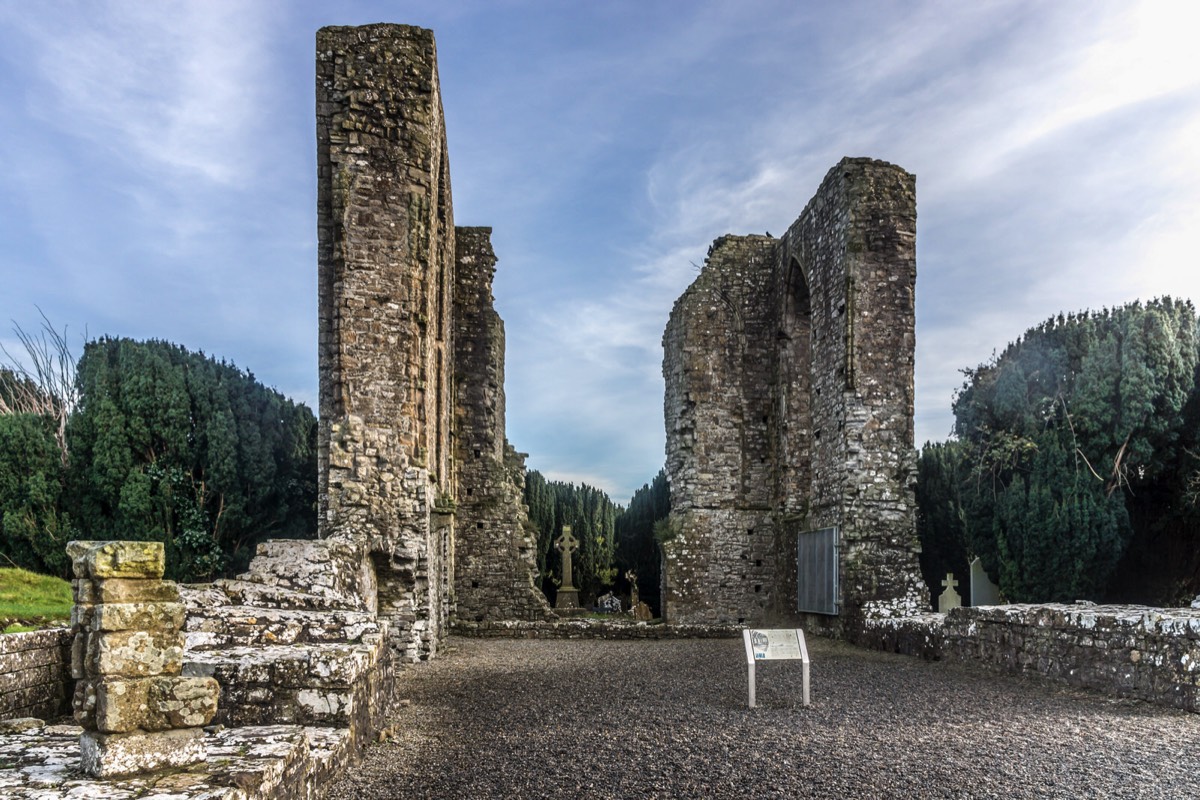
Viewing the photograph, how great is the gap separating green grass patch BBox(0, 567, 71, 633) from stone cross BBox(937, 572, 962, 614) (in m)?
14.8

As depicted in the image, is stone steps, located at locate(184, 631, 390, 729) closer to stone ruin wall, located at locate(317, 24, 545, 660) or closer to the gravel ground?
the gravel ground

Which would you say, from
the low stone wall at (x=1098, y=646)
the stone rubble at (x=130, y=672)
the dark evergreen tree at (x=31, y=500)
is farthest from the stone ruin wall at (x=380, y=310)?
the dark evergreen tree at (x=31, y=500)

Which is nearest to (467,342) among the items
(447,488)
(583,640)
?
(447,488)

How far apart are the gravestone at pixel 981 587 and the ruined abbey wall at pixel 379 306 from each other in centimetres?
1158

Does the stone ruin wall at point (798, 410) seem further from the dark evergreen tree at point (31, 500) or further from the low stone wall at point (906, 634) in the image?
the dark evergreen tree at point (31, 500)

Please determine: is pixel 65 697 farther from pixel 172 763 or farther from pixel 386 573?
pixel 386 573

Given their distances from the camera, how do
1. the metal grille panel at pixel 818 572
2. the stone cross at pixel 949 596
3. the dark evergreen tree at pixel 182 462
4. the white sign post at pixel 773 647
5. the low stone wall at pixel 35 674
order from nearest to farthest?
the low stone wall at pixel 35 674 → the white sign post at pixel 773 647 → the metal grille panel at pixel 818 572 → the dark evergreen tree at pixel 182 462 → the stone cross at pixel 949 596

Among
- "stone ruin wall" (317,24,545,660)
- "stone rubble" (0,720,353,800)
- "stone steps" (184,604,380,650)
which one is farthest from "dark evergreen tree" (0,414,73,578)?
"stone rubble" (0,720,353,800)

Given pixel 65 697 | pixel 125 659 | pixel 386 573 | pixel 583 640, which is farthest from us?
pixel 583 640

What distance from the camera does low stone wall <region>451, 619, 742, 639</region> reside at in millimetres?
15070

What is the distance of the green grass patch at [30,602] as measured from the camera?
258 inches

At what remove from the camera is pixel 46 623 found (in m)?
6.60

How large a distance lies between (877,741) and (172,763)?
14.6 feet

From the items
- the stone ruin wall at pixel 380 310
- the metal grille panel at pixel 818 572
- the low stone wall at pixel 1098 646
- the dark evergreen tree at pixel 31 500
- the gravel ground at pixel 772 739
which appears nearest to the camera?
the gravel ground at pixel 772 739
